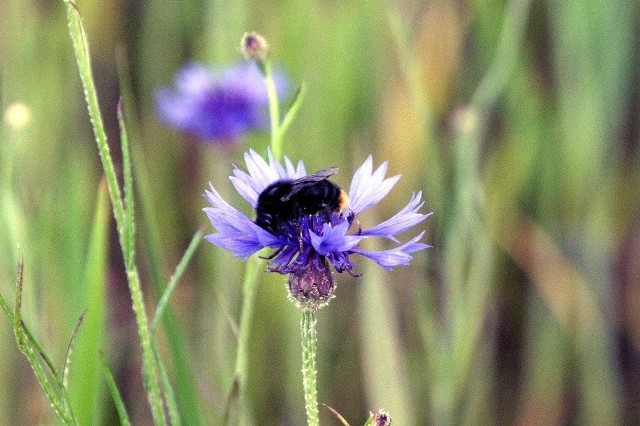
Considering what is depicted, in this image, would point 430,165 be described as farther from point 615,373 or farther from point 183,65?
point 183,65

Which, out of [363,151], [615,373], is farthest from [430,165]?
[615,373]

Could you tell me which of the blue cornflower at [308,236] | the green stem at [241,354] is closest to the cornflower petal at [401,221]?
the blue cornflower at [308,236]

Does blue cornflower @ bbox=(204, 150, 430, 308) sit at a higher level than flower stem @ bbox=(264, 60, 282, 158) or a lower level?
lower

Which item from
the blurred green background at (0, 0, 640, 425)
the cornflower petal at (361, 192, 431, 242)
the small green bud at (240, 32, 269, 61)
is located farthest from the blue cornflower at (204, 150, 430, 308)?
the blurred green background at (0, 0, 640, 425)

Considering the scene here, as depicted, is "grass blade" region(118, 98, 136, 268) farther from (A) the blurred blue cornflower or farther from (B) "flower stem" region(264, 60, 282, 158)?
(A) the blurred blue cornflower

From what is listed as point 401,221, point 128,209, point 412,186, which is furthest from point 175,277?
point 412,186

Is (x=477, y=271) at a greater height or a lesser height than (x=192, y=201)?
lesser

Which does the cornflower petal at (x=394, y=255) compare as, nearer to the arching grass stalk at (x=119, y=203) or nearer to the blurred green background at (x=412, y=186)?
the arching grass stalk at (x=119, y=203)
